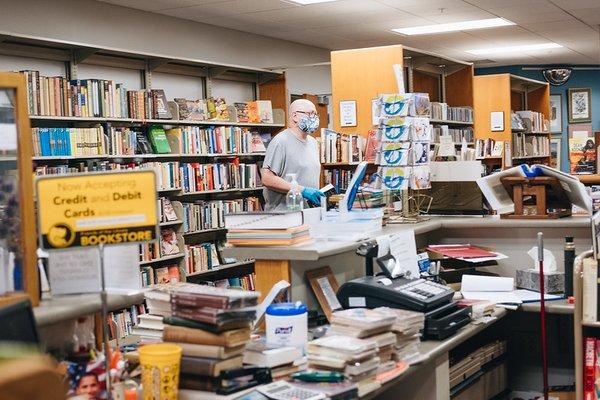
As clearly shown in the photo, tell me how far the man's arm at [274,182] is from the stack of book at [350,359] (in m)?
2.79

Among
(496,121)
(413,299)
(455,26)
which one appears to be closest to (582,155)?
(496,121)

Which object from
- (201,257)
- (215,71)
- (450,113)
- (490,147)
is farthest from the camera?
(490,147)

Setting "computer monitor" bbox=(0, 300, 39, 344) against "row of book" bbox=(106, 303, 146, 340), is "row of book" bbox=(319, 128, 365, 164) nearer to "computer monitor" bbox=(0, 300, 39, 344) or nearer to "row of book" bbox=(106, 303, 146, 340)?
"row of book" bbox=(106, 303, 146, 340)

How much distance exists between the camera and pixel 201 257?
742cm

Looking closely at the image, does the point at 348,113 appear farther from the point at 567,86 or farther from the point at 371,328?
the point at 567,86

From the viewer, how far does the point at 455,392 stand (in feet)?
11.9

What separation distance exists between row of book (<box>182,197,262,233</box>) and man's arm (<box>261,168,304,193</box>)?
6.25ft

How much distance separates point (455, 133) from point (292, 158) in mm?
3937

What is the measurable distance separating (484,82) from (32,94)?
21.1ft

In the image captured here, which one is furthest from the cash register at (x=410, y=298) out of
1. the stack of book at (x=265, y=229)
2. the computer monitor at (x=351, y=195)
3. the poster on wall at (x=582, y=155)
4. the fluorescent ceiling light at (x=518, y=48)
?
the poster on wall at (x=582, y=155)

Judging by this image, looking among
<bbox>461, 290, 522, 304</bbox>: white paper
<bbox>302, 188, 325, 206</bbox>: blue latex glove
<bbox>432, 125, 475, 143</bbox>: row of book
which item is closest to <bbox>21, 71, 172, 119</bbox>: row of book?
<bbox>302, 188, 325, 206</bbox>: blue latex glove

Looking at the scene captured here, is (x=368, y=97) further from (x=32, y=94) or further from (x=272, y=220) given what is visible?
(x=272, y=220)

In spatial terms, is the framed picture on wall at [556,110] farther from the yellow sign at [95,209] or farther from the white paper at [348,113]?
the yellow sign at [95,209]

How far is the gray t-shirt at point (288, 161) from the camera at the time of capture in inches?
215
